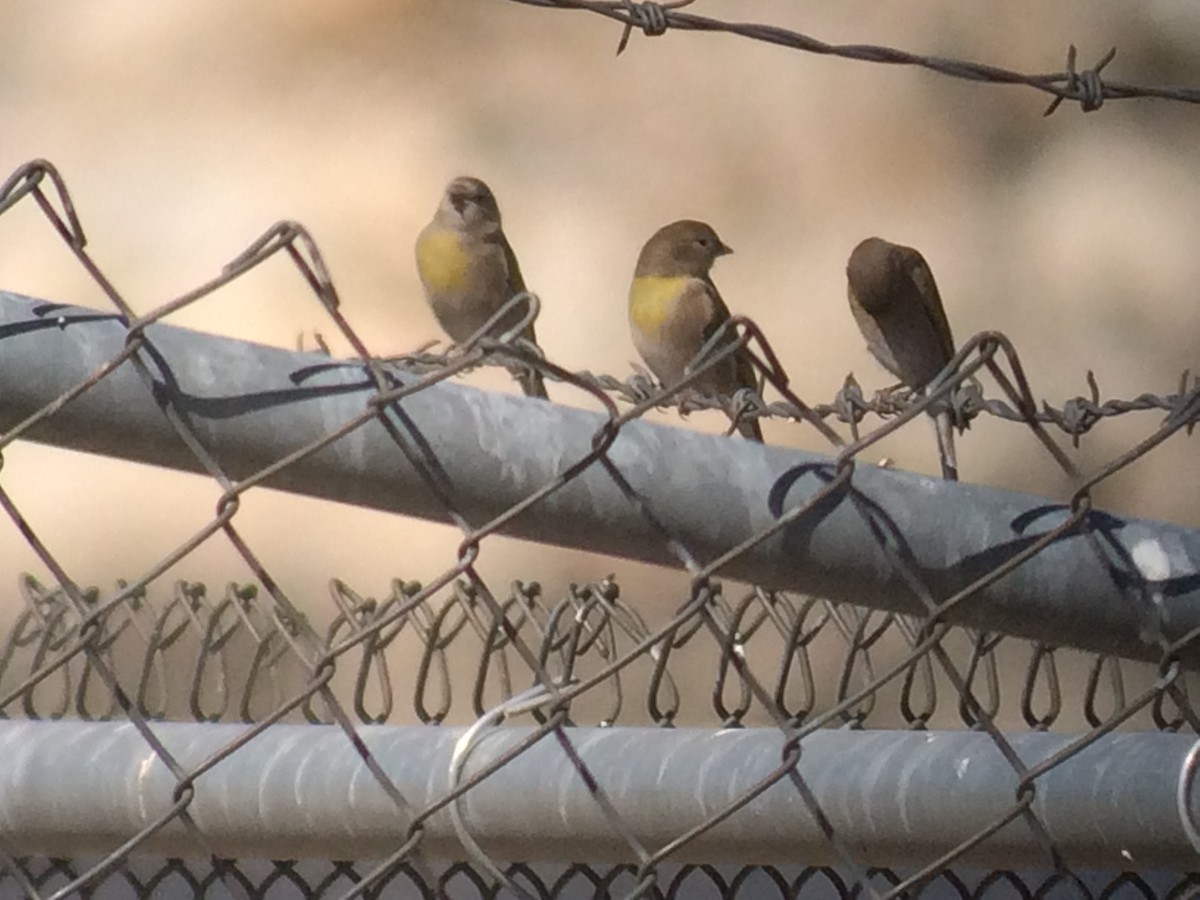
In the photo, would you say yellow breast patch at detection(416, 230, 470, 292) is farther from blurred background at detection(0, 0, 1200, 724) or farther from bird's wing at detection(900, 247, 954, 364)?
bird's wing at detection(900, 247, 954, 364)

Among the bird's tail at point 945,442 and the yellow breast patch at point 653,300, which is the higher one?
the yellow breast patch at point 653,300

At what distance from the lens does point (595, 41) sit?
4.63 m

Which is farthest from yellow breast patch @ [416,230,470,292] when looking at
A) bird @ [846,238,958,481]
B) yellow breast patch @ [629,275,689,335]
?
bird @ [846,238,958,481]

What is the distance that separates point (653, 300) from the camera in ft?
11.5

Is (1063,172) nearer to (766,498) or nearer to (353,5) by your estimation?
(353,5)

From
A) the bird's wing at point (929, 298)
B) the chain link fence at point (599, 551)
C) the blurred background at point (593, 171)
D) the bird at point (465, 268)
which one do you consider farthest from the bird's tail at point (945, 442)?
the blurred background at point (593, 171)

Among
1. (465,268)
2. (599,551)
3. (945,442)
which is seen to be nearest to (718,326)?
(465,268)

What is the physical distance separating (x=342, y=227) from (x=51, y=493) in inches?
44.4

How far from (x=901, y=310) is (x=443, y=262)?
3.49 feet

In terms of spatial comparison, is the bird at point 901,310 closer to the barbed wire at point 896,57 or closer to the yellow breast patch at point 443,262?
the yellow breast patch at point 443,262

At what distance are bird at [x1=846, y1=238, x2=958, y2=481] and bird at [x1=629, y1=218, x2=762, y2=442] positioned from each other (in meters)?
0.36

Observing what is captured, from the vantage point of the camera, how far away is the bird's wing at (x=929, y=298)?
2.97 meters

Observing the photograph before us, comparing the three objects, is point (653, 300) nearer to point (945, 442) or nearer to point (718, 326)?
point (718, 326)

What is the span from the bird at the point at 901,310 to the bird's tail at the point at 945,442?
63 cm
